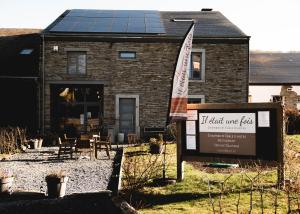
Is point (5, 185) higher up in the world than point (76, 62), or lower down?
lower down

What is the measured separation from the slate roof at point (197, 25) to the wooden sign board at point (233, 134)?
11.6 meters

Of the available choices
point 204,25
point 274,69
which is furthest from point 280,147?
point 274,69

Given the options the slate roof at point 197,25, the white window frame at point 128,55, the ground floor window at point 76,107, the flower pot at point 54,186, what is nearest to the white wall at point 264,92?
the slate roof at point 197,25

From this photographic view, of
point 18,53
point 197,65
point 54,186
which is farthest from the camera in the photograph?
point 18,53

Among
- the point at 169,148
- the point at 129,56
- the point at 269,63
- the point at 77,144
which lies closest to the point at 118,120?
the point at 129,56

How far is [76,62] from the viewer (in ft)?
65.9

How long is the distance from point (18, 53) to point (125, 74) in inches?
289

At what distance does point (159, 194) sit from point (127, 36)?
13128 millimetres

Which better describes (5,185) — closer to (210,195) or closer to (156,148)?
(210,195)

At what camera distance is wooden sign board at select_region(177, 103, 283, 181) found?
8.30 meters

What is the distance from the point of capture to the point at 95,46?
19953 millimetres

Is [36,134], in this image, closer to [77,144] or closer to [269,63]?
[77,144]

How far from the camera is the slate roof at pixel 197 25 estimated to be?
20.1m

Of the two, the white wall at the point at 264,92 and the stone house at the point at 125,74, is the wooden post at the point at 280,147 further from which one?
the white wall at the point at 264,92
